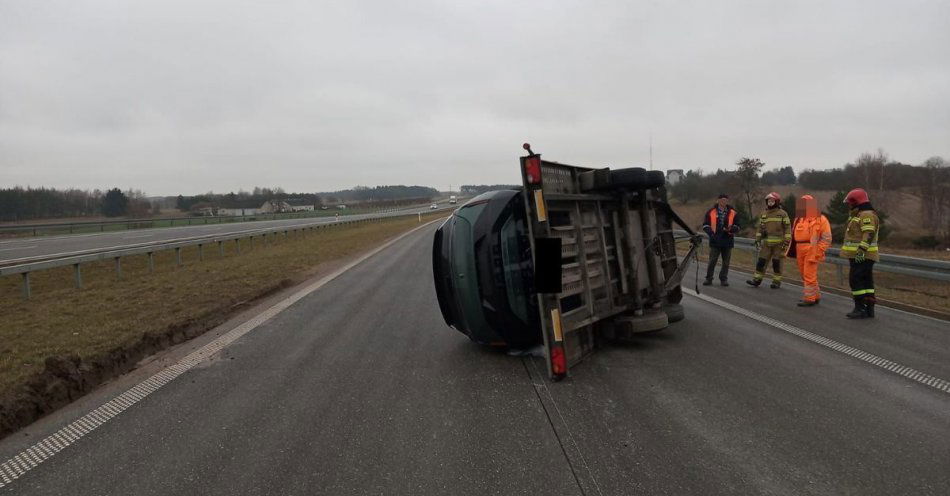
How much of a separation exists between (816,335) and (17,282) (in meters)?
16.0

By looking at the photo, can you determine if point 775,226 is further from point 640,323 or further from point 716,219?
point 640,323

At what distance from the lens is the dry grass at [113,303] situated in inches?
213

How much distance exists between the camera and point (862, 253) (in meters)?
6.30

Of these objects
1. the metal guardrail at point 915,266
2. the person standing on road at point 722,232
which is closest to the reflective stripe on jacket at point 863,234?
the metal guardrail at point 915,266

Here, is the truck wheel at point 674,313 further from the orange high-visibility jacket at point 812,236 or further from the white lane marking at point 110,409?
the white lane marking at point 110,409

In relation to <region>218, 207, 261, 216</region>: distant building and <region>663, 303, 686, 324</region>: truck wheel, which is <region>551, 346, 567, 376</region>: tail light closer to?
<region>663, 303, 686, 324</region>: truck wheel

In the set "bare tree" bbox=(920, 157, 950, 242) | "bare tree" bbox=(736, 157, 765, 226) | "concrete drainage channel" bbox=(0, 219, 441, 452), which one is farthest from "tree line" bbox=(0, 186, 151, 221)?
"bare tree" bbox=(920, 157, 950, 242)

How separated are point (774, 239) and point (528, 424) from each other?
7425mm

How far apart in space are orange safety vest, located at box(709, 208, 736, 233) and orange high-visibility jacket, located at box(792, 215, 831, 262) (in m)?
1.21

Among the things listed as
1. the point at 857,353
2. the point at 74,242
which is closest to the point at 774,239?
the point at 857,353

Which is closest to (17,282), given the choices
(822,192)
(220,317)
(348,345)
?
(220,317)

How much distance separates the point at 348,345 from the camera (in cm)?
539

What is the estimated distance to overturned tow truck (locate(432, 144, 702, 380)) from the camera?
4.01 metres

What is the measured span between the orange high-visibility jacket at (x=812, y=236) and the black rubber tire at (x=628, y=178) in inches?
167
